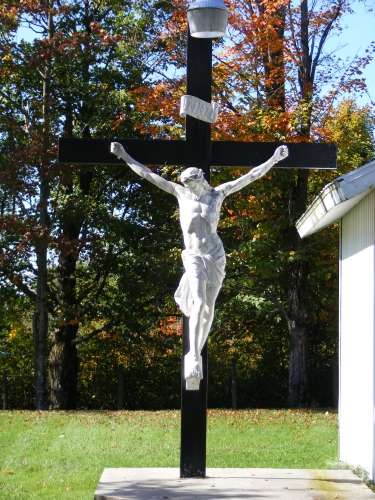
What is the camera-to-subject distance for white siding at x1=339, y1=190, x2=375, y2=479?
815 cm

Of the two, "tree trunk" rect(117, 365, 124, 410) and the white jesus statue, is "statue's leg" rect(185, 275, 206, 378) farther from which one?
"tree trunk" rect(117, 365, 124, 410)

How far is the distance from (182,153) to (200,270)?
1139 mm

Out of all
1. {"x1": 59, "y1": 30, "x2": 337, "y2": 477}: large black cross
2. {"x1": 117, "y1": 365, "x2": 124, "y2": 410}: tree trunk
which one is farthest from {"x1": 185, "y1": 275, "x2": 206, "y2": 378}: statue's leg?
{"x1": 117, "y1": 365, "x2": 124, "y2": 410}: tree trunk

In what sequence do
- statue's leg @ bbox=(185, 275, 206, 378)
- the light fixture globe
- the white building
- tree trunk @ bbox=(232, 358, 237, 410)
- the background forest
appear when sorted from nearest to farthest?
statue's leg @ bbox=(185, 275, 206, 378)
the light fixture globe
the white building
the background forest
tree trunk @ bbox=(232, 358, 237, 410)

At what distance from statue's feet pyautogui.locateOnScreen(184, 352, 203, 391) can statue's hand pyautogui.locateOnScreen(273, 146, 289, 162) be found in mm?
1829

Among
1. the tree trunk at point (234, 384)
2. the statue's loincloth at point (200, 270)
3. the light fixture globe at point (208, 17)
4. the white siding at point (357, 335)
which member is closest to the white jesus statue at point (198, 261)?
the statue's loincloth at point (200, 270)

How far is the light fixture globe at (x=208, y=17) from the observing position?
6.88 meters

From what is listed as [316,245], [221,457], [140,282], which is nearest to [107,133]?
[140,282]

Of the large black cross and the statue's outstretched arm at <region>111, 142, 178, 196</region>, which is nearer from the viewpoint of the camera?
the statue's outstretched arm at <region>111, 142, 178, 196</region>

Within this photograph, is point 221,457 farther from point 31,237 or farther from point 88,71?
point 88,71

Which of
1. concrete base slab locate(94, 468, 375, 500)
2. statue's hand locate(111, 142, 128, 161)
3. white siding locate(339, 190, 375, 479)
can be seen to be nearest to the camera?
concrete base slab locate(94, 468, 375, 500)

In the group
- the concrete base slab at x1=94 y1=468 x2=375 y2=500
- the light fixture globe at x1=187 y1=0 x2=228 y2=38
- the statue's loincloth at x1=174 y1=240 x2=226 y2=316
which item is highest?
the light fixture globe at x1=187 y1=0 x2=228 y2=38

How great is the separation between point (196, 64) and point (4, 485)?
4415 millimetres

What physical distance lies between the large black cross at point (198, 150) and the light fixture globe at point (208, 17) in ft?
0.81
